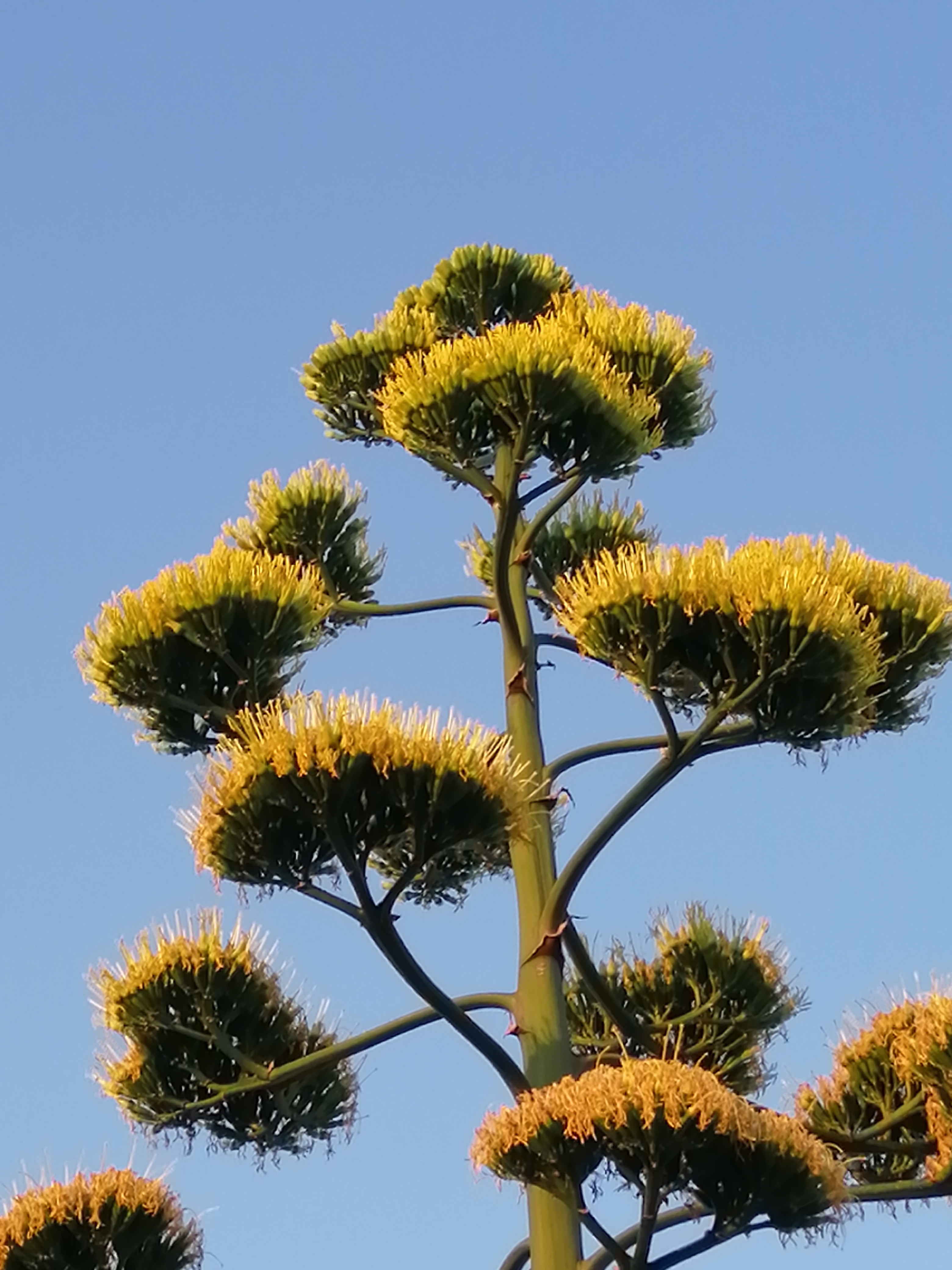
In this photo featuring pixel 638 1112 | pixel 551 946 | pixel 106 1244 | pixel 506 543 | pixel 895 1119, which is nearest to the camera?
pixel 638 1112

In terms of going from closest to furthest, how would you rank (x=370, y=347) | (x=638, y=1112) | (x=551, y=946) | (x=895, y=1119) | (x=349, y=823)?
(x=638, y=1112)
(x=349, y=823)
(x=551, y=946)
(x=895, y=1119)
(x=370, y=347)

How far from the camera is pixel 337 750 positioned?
686cm

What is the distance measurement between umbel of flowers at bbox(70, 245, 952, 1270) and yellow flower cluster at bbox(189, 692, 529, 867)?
→ 11 millimetres

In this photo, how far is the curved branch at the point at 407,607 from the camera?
891 centimetres

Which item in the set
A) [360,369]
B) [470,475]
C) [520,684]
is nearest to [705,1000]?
[520,684]

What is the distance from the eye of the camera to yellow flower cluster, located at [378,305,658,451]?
804 centimetres

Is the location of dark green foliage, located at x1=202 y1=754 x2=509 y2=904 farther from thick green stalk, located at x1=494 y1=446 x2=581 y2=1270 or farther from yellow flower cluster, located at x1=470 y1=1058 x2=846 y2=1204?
yellow flower cluster, located at x1=470 y1=1058 x2=846 y2=1204

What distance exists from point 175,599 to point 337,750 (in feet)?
4.67

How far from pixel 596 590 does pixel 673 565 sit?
32 cm

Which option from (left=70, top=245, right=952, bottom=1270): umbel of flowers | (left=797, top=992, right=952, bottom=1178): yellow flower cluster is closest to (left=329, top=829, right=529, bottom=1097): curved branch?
(left=70, top=245, right=952, bottom=1270): umbel of flowers

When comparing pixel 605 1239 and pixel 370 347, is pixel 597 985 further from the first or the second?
pixel 370 347

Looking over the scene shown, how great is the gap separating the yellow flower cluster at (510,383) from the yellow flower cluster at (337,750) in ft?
5.77

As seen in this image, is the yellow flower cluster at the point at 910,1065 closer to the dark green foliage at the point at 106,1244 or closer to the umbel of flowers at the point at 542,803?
the umbel of flowers at the point at 542,803

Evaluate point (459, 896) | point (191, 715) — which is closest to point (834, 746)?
point (459, 896)
